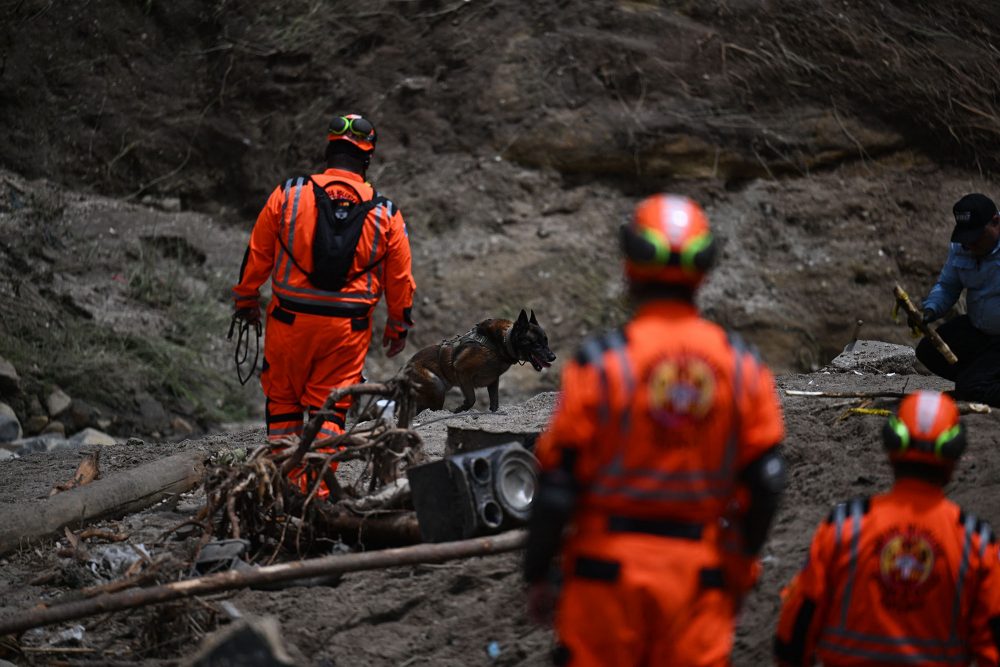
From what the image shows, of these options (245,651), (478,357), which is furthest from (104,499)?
(245,651)

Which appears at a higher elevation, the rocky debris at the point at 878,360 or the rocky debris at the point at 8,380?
the rocky debris at the point at 8,380

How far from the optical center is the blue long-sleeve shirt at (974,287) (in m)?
6.91

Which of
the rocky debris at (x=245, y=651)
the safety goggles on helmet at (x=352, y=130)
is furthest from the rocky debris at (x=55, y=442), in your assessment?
the rocky debris at (x=245, y=651)

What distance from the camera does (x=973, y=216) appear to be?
21.9ft

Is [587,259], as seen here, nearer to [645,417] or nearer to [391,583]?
[391,583]

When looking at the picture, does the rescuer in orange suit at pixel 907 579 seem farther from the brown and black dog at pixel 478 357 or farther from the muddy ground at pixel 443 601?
the brown and black dog at pixel 478 357

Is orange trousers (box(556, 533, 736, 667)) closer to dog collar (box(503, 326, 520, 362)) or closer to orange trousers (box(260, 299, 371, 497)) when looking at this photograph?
orange trousers (box(260, 299, 371, 497))

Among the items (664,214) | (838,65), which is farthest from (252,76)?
(664,214)

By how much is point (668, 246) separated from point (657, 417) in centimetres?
43

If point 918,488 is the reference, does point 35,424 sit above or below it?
below

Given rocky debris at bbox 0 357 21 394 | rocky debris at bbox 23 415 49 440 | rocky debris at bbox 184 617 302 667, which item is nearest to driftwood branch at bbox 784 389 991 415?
rocky debris at bbox 184 617 302 667

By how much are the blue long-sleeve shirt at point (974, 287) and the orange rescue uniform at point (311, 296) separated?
10.4 feet

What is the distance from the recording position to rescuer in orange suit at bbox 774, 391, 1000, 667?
330 cm

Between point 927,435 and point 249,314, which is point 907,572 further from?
point 249,314
